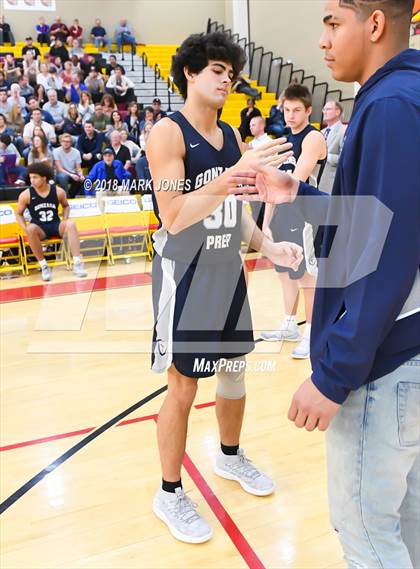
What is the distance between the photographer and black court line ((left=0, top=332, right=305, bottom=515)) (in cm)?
267

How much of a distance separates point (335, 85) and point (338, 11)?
1316 cm

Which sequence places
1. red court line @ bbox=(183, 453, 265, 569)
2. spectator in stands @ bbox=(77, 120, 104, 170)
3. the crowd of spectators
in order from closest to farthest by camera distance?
red court line @ bbox=(183, 453, 265, 569) → the crowd of spectators → spectator in stands @ bbox=(77, 120, 104, 170)

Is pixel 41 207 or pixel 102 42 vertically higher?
pixel 102 42

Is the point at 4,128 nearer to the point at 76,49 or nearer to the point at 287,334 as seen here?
the point at 76,49

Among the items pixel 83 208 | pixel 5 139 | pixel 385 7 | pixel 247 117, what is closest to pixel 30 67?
pixel 5 139

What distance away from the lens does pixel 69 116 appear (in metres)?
11.1

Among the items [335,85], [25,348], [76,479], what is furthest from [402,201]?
[335,85]

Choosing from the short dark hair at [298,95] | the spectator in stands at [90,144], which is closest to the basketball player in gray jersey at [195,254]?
the short dark hair at [298,95]

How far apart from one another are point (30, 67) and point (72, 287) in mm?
8502

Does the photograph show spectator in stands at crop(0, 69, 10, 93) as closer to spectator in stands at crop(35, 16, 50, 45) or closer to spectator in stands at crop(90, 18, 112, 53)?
spectator in stands at crop(35, 16, 50, 45)

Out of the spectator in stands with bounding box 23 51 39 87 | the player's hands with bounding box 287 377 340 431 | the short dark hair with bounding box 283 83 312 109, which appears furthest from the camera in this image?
the spectator in stands with bounding box 23 51 39 87

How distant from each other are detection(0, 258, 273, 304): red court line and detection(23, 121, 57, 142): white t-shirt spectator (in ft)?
13.4

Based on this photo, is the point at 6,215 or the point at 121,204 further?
the point at 121,204

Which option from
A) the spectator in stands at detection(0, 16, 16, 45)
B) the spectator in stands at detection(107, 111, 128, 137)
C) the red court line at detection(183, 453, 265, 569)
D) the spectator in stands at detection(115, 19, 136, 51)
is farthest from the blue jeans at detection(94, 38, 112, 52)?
the red court line at detection(183, 453, 265, 569)
